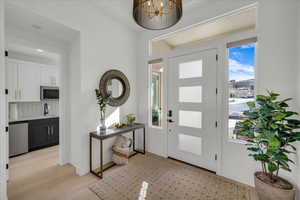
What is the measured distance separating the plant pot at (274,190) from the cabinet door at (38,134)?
462 centimetres

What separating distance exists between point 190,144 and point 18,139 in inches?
157

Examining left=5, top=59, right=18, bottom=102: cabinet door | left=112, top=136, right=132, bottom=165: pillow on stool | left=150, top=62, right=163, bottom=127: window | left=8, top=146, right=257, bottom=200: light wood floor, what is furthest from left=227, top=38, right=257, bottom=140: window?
left=5, top=59, right=18, bottom=102: cabinet door

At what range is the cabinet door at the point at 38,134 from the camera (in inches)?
129

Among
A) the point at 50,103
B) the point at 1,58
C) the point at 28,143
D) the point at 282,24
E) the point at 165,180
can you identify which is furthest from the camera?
the point at 50,103

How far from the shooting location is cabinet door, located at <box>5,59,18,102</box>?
10.1ft

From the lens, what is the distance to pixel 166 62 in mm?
2934

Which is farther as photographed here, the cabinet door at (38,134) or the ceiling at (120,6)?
the cabinet door at (38,134)

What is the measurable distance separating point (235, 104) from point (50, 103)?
16.4ft

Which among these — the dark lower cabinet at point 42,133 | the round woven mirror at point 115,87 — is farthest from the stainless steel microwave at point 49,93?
the round woven mirror at point 115,87

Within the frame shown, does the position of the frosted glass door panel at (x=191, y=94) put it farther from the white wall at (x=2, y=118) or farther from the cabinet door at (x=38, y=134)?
the cabinet door at (x=38, y=134)

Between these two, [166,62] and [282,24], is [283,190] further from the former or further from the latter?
[166,62]

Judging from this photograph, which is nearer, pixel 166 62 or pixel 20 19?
pixel 20 19

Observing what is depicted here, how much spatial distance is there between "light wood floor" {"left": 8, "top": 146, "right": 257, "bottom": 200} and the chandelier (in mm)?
2500

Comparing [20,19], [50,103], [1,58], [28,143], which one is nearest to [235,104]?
[1,58]
